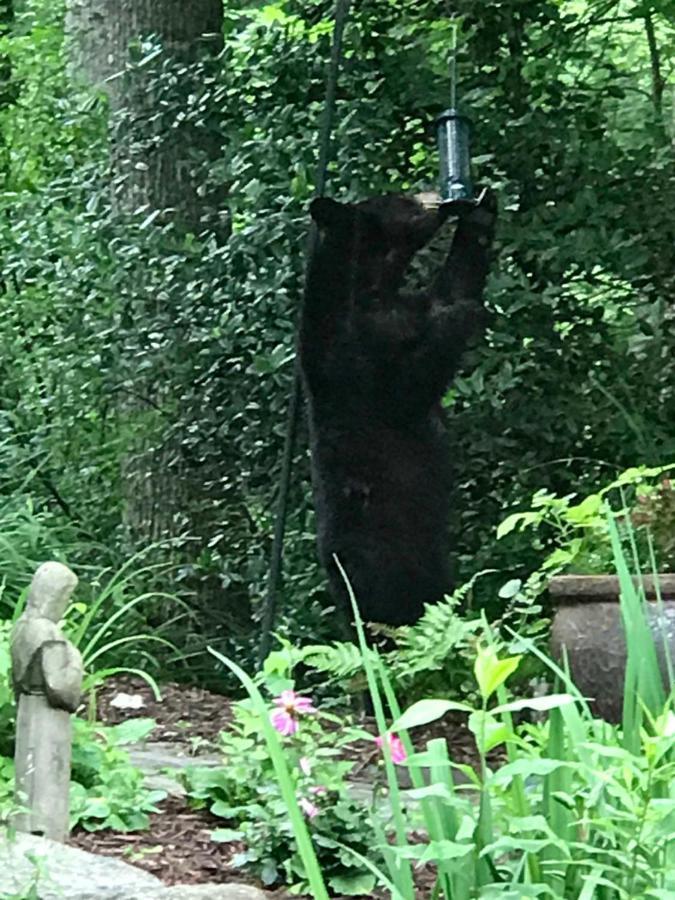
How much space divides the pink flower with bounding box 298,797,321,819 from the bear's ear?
1.62 m

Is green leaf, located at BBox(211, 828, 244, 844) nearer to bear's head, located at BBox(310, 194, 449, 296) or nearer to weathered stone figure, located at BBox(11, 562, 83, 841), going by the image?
weathered stone figure, located at BBox(11, 562, 83, 841)

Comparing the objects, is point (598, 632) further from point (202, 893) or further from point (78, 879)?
point (78, 879)

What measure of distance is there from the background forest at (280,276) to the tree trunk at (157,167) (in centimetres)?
1

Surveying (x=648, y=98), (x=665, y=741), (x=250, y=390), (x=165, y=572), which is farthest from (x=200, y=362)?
(x=665, y=741)

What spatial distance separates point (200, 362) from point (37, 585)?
2.73 metres

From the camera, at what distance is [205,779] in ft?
9.69

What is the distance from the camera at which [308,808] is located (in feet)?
8.05

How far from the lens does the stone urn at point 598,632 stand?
3111 millimetres

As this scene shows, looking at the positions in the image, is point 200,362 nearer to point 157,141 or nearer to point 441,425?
point 157,141

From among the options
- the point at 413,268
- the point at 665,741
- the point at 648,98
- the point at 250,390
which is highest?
the point at 648,98

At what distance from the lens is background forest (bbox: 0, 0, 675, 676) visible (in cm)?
493

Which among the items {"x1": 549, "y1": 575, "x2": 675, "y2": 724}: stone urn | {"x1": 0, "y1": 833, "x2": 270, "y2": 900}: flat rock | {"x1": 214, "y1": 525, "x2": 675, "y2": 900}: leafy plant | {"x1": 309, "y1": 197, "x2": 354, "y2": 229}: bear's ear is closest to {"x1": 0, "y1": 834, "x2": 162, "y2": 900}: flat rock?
{"x1": 0, "y1": 833, "x2": 270, "y2": 900}: flat rock

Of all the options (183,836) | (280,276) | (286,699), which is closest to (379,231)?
(280,276)

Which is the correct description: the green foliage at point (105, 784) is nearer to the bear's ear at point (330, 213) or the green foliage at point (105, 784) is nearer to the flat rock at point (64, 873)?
the flat rock at point (64, 873)
